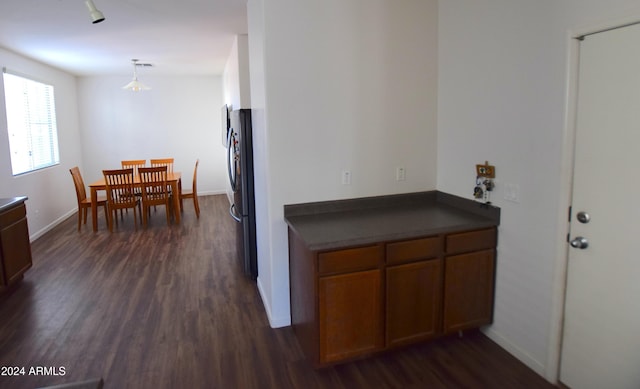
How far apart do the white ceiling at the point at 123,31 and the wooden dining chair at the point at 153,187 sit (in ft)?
5.64

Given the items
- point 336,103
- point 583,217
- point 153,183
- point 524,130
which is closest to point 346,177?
point 336,103

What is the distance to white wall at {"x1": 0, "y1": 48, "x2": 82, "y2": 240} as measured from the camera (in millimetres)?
4957

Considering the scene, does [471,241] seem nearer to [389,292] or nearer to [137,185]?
[389,292]

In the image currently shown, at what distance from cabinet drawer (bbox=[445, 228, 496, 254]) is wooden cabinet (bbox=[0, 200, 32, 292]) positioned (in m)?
3.83

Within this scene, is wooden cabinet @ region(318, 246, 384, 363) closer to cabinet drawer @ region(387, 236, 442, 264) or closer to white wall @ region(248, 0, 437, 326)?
cabinet drawer @ region(387, 236, 442, 264)

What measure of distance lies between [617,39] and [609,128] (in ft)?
1.34

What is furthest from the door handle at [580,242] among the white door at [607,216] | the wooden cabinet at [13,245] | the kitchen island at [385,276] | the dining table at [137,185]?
the dining table at [137,185]

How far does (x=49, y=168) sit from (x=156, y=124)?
2.43 m

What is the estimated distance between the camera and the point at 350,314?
2342 millimetres

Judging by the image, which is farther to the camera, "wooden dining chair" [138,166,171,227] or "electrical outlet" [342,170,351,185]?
"wooden dining chair" [138,166,171,227]

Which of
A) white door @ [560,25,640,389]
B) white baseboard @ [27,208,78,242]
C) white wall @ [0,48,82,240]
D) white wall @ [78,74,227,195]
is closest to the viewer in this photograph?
white door @ [560,25,640,389]

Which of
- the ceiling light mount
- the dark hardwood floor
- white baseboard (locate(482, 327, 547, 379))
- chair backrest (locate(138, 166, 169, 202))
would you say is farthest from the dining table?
white baseboard (locate(482, 327, 547, 379))

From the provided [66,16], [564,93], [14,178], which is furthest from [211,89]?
[564,93]

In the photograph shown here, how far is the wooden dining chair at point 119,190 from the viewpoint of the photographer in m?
5.79
